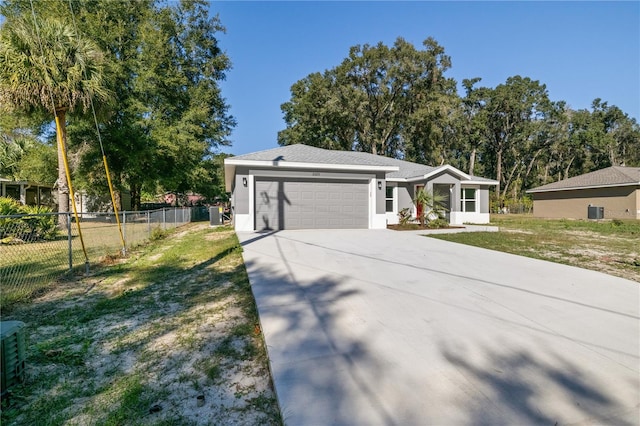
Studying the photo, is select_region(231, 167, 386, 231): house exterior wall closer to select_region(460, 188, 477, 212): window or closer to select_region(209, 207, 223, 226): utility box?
select_region(209, 207, 223, 226): utility box

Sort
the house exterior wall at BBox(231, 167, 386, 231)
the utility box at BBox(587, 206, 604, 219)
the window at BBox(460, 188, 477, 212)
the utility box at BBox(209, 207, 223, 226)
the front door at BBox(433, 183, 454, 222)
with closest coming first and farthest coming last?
the house exterior wall at BBox(231, 167, 386, 231), the front door at BBox(433, 183, 454, 222), the utility box at BBox(209, 207, 223, 226), the window at BBox(460, 188, 477, 212), the utility box at BBox(587, 206, 604, 219)

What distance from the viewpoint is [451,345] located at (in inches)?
108

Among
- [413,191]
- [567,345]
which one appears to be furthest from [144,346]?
[413,191]

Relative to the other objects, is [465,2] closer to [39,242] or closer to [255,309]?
[255,309]

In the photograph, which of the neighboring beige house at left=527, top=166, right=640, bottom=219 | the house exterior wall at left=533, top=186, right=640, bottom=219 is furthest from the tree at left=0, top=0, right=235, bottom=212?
the house exterior wall at left=533, top=186, right=640, bottom=219

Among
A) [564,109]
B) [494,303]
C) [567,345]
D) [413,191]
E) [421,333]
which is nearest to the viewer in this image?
[567,345]

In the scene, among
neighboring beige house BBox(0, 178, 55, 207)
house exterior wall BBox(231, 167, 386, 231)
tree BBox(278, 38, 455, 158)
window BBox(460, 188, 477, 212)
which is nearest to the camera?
house exterior wall BBox(231, 167, 386, 231)

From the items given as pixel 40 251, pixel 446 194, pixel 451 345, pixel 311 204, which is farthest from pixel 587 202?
pixel 40 251

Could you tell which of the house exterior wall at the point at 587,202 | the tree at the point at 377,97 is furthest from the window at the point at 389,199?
the house exterior wall at the point at 587,202

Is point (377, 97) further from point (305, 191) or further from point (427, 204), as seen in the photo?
point (305, 191)

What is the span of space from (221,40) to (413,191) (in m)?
19.3

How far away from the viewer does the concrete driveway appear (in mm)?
1951

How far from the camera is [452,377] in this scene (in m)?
2.27

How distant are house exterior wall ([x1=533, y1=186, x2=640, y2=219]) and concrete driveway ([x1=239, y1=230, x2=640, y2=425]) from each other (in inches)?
842
